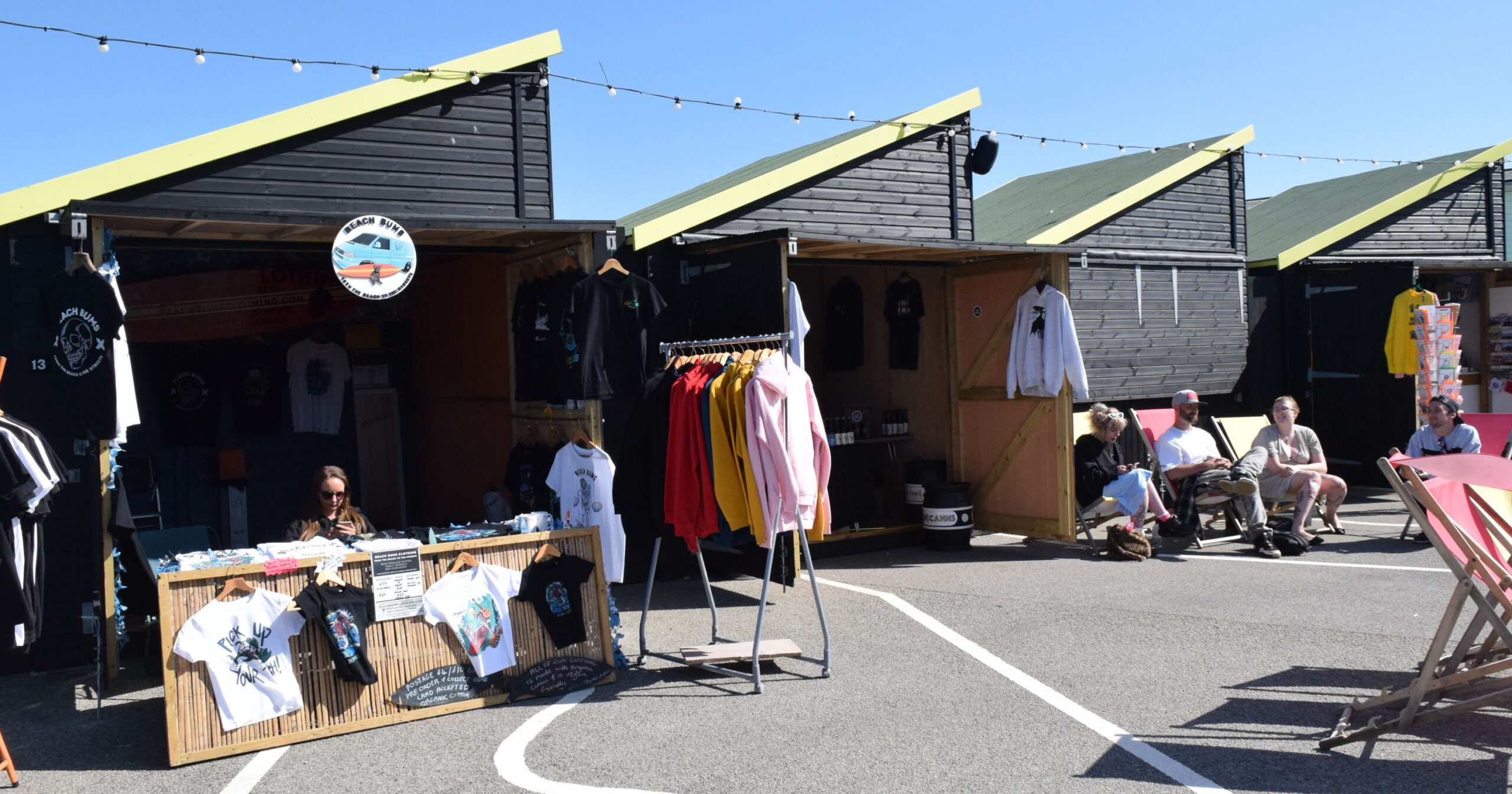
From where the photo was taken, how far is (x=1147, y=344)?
11961 mm

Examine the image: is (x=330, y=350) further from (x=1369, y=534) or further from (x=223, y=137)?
(x=1369, y=534)

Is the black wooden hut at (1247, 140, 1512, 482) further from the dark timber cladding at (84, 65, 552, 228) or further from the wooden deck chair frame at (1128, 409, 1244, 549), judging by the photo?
the dark timber cladding at (84, 65, 552, 228)

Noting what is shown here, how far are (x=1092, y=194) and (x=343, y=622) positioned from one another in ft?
31.9

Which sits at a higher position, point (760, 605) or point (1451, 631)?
point (1451, 631)

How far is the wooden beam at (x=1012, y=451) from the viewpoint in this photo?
9.52 metres

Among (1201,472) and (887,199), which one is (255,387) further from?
(1201,472)

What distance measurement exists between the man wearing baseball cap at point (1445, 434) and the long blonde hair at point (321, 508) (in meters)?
7.83

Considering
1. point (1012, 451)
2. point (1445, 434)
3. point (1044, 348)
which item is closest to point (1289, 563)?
point (1445, 434)

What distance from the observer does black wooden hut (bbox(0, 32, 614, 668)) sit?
6.40m

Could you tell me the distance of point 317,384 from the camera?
954 centimetres

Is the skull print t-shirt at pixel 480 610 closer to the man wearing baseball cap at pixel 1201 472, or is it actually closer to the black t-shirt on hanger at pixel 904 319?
the black t-shirt on hanger at pixel 904 319

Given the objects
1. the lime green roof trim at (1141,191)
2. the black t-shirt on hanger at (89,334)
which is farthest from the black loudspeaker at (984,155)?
the black t-shirt on hanger at (89,334)

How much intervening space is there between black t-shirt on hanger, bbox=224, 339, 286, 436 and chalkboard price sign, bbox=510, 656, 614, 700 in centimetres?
469

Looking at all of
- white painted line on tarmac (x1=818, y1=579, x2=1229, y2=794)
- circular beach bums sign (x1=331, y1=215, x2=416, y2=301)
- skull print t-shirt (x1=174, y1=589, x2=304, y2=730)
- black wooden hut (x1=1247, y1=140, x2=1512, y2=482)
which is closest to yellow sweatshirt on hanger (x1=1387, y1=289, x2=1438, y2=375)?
black wooden hut (x1=1247, y1=140, x2=1512, y2=482)
